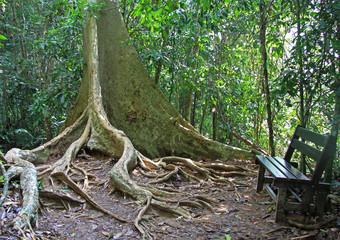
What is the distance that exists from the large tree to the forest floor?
825 mm

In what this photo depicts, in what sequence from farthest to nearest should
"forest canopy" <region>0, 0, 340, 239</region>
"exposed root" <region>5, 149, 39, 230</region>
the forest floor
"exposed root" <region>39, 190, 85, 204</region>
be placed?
"forest canopy" <region>0, 0, 340, 239</region> → "exposed root" <region>39, 190, 85, 204</region> → the forest floor → "exposed root" <region>5, 149, 39, 230</region>

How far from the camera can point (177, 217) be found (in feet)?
11.1

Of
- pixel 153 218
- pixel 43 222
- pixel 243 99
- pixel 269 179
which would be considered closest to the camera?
pixel 43 222

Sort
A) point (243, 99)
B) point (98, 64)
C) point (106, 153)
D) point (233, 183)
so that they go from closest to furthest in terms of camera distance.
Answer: point (233, 183) < point (106, 153) < point (98, 64) < point (243, 99)

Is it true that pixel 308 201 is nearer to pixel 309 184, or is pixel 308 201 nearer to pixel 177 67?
pixel 309 184

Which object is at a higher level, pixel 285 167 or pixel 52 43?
pixel 52 43

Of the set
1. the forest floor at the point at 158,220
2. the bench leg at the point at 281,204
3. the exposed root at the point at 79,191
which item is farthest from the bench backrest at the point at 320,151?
the exposed root at the point at 79,191

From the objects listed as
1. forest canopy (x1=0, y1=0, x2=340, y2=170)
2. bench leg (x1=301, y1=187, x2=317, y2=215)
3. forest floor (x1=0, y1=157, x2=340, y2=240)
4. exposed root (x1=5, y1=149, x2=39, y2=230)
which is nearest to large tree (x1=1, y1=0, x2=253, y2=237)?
forest canopy (x1=0, y1=0, x2=340, y2=170)

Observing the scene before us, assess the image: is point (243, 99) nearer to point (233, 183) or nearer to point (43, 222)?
point (233, 183)

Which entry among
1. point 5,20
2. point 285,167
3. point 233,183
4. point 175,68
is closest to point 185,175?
point 233,183

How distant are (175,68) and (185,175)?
2867 millimetres

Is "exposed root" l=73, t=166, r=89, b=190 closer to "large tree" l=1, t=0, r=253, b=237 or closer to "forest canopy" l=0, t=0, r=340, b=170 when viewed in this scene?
"large tree" l=1, t=0, r=253, b=237

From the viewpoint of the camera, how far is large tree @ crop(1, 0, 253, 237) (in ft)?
16.9

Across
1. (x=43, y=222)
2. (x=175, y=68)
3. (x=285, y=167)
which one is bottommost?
(x=43, y=222)
